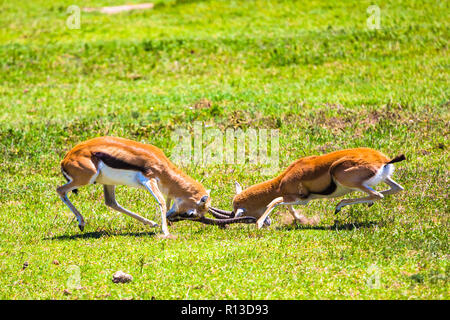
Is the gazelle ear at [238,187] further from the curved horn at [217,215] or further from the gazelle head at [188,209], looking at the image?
the gazelle head at [188,209]

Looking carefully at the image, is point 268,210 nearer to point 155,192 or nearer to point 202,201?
point 202,201

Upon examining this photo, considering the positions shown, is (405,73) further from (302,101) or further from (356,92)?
(302,101)

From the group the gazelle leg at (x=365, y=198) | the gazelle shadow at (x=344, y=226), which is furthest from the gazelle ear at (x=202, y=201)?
the gazelle leg at (x=365, y=198)

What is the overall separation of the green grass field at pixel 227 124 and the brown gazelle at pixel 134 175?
0.96ft

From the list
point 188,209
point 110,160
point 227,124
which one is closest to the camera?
point 110,160

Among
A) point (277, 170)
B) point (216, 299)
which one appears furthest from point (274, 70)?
point (216, 299)

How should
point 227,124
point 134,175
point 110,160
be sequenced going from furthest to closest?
point 227,124, point 134,175, point 110,160

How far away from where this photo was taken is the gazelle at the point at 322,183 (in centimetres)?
941

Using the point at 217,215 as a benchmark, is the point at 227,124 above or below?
above

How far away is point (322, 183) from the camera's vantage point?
9703 millimetres

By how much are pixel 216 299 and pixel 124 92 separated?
36.7 ft

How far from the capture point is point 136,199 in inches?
441

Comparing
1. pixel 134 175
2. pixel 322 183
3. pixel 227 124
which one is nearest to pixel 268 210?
pixel 322 183

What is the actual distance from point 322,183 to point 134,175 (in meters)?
2.70
